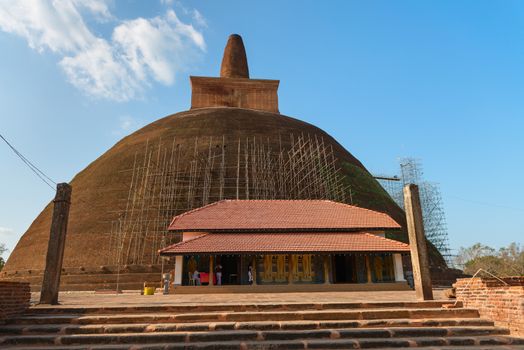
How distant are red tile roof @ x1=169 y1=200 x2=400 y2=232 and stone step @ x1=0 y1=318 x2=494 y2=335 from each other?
439 inches

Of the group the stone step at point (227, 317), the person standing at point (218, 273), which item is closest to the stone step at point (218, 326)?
the stone step at point (227, 317)

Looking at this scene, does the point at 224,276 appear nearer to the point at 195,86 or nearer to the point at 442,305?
the point at 442,305

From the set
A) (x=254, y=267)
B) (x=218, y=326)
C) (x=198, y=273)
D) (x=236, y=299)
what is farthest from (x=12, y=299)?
(x=254, y=267)

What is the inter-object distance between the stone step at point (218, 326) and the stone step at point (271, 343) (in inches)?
12.1

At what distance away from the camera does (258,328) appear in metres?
6.38

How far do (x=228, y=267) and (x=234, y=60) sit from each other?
34214mm

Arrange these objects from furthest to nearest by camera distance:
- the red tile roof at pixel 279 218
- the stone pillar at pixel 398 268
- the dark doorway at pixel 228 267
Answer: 1. the red tile roof at pixel 279 218
2. the dark doorway at pixel 228 267
3. the stone pillar at pixel 398 268

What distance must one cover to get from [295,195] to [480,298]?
1932 cm

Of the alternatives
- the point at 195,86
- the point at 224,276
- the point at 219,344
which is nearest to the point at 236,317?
the point at 219,344

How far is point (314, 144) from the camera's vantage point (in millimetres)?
32719

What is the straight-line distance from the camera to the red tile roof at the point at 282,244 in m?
15.8

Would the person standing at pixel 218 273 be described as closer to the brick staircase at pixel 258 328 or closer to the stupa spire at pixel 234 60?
the brick staircase at pixel 258 328

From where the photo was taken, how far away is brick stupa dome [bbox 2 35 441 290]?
72.4ft

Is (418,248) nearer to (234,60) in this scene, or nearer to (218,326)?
(218,326)
